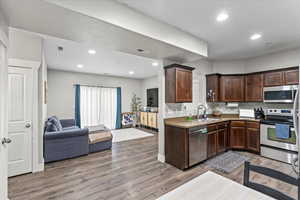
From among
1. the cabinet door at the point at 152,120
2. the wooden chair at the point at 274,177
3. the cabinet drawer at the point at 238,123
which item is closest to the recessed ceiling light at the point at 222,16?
the wooden chair at the point at 274,177

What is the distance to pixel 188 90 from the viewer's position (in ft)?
11.0

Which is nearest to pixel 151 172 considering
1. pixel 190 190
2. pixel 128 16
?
pixel 190 190

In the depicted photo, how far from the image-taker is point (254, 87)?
3951 millimetres

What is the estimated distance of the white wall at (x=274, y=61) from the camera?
345cm

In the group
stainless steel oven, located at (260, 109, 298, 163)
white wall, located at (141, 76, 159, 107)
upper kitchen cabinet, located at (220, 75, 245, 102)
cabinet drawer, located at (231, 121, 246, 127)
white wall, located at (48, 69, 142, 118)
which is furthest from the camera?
white wall, located at (141, 76, 159, 107)

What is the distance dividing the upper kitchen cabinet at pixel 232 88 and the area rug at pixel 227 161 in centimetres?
159

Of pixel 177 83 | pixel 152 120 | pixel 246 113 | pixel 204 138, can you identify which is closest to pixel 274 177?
pixel 204 138

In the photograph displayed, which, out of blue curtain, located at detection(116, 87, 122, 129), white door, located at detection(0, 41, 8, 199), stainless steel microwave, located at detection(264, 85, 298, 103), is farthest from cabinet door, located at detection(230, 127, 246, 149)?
blue curtain, located at detection(116, 87, 122, 129)

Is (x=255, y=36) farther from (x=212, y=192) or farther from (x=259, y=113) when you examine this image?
(x=212, y=192)

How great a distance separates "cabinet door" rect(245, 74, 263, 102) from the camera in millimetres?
3828

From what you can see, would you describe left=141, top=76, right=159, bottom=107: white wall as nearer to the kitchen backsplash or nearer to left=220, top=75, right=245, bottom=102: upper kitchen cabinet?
the kitchen backsplash

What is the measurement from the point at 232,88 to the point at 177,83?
220 centimetres

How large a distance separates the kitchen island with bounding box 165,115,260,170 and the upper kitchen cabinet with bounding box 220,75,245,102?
0.72m

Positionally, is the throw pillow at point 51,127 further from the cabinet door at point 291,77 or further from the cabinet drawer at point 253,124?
the cabinet door at point 291,77
